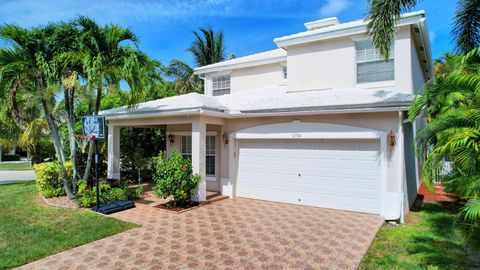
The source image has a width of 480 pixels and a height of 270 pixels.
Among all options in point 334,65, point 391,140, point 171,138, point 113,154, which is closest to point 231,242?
point 391,140

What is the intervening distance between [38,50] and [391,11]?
37.4 feet

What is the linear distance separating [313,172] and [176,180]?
4.98 metres

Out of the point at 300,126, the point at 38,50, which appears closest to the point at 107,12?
the point at 38,50

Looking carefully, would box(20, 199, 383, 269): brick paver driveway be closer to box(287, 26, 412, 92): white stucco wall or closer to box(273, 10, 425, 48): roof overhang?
box(287, 26, 412, 92): white stucco wall

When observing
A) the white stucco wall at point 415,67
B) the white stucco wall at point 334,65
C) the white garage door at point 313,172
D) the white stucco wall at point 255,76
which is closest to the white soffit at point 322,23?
the white stucco wall at point 255,76

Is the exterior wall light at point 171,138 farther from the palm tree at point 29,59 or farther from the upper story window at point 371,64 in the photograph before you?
the upper story window at point 371,64

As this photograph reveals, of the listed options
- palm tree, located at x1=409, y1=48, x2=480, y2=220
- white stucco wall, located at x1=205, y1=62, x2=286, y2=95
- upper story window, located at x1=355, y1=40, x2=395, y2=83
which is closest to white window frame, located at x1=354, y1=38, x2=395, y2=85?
upper story window, located at x1=355, y1=40, x2=395, y2=83

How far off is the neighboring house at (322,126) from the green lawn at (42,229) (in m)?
3.86

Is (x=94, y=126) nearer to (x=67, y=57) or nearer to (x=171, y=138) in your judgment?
(x=67, y=57)

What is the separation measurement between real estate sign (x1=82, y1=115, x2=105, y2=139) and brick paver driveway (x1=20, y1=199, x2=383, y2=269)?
2.86m

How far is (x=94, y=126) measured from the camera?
1020 centimetres

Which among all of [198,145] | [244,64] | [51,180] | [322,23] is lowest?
[51,180]

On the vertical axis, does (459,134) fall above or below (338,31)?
below

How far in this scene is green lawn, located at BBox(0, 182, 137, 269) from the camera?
6.65 m
